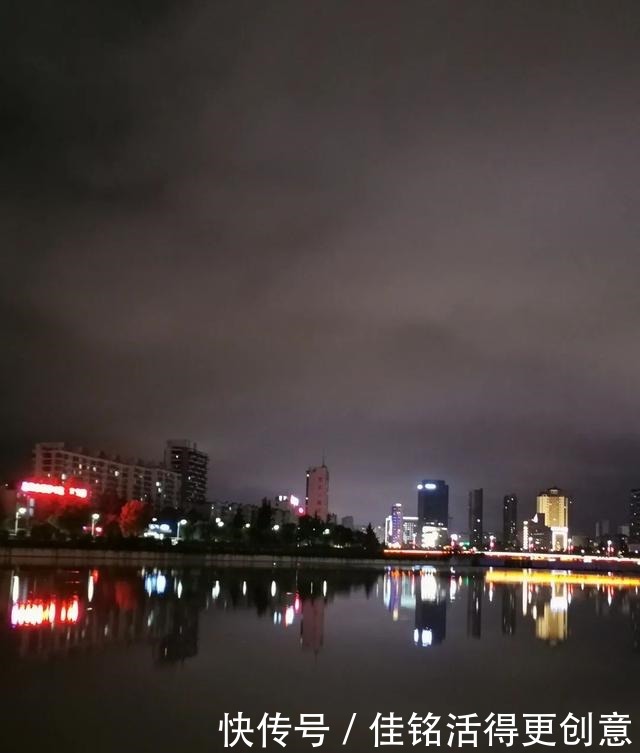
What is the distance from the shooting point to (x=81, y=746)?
327 inches

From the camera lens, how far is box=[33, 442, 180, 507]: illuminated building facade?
420ft

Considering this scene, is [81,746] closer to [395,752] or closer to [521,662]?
[395,752]

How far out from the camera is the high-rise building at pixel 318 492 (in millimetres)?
166125

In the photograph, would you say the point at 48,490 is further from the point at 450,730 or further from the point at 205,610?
the point at 450,730

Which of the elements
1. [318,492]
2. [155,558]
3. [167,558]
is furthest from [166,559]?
[318,492]

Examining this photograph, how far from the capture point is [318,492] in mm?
167500

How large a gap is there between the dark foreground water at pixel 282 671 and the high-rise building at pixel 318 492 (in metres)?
141

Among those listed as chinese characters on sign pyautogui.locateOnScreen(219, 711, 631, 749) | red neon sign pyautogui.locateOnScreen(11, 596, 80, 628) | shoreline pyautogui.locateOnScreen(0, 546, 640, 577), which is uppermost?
chinese characters on sign pyautogui.locateOnScreen(219, 711, 631, 749)

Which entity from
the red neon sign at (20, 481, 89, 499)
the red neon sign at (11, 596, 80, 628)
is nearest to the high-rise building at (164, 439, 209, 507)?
the red neon sign at (20, 481, 89, 499)

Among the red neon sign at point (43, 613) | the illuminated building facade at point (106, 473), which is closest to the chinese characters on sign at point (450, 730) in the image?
the red neon sign at point (43, 613)

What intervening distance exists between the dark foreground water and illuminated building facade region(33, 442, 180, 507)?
96.0 meters

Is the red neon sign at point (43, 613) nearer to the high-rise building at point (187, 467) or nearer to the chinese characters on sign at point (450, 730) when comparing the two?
Answer: the chinese characters on sign at point (450, 730)

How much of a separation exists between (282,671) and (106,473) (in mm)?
132308

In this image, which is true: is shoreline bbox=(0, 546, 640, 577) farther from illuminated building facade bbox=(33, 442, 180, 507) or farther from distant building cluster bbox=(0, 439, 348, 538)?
illuminated building facade bbox=(33, 442, 180, 507)
